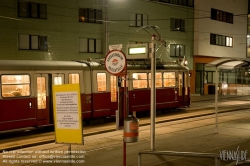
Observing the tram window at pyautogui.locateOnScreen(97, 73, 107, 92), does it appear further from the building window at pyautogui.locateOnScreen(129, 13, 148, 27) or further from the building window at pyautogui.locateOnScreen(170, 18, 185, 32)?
the building window at pyautogui.locateOnScreen(170, 18, 185, 32)

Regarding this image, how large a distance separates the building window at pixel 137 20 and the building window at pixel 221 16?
10.8 metres

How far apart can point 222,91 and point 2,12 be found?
82.9 ft

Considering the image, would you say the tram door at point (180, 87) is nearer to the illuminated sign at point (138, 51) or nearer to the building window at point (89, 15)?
the building window at point (89, 15)

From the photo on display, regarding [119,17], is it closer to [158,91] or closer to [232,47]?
[158,91]

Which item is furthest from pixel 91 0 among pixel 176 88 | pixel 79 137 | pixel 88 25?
pixel 79 137

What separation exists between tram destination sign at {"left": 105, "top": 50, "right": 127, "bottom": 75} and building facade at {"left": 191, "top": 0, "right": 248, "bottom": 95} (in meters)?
30.3

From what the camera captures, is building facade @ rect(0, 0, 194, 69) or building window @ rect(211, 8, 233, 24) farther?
building window @ rect(211, 8, 233, 24)

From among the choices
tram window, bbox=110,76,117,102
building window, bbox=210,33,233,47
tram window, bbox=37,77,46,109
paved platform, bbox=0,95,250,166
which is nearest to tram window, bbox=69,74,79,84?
tram window, bbox=37,77,46,109

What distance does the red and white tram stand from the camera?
1295cm

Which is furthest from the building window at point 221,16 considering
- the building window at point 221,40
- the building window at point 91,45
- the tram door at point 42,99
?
the tram door at point 42,99

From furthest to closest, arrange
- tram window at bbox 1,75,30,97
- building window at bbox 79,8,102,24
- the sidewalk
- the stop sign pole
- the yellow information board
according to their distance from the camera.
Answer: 1. building window at bbox 79,8,102,24
2. tram window at bbox 1,75,30,97
3. the sidewalk
4. the stop sign pole
5. the yellow information board

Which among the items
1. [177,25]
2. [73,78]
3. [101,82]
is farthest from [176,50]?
[73,78]

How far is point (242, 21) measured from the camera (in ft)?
144

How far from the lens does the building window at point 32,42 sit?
2362cm
